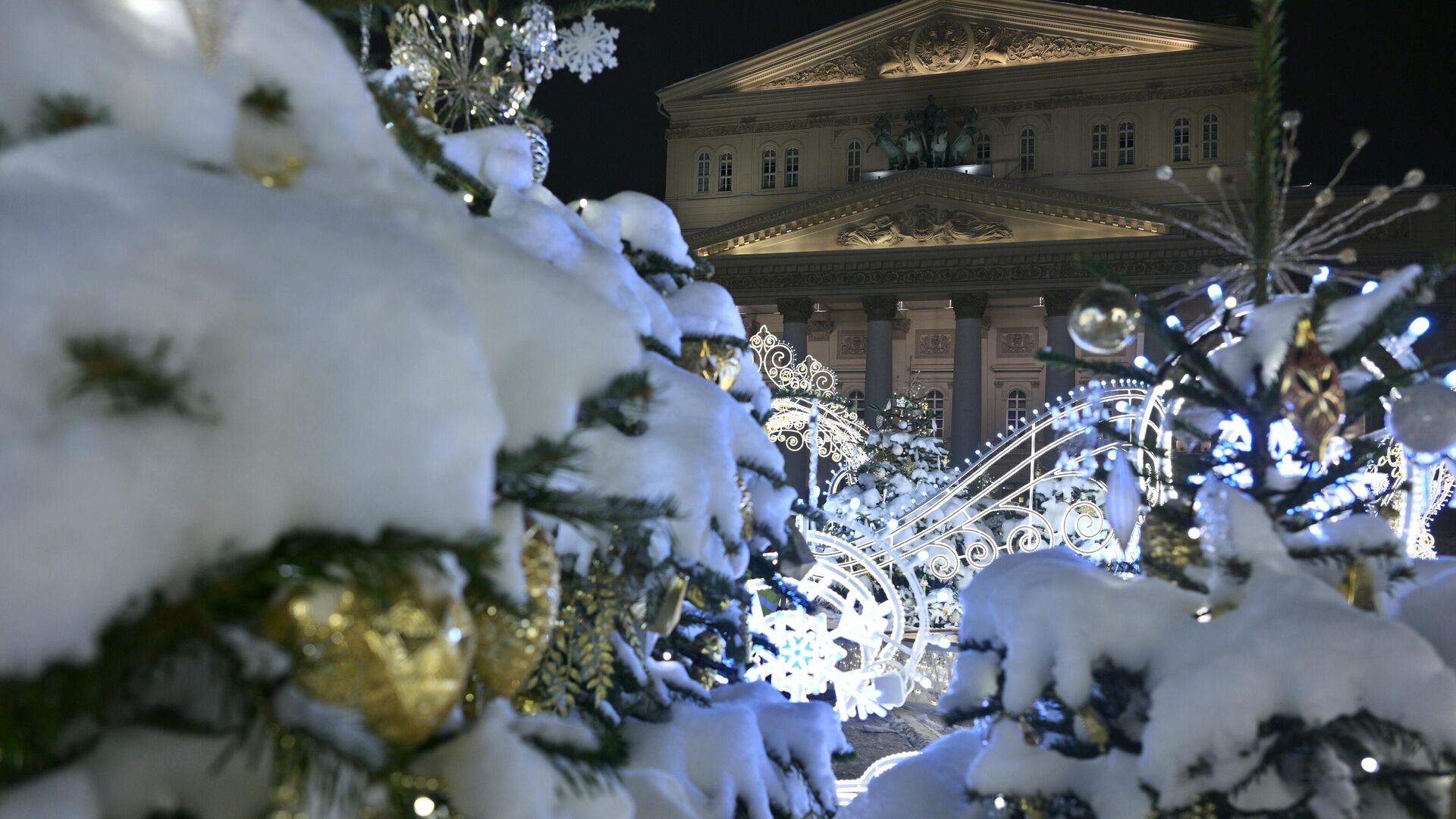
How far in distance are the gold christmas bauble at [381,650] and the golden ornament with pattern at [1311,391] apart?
53.0 inches

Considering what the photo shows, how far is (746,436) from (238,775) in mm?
1272

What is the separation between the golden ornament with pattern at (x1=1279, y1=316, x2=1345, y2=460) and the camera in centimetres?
156

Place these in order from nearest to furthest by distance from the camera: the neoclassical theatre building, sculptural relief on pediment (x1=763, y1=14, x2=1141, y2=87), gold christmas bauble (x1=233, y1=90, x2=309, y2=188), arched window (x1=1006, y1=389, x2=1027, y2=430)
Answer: gold christmas bauble (x1=233, y1=90, x2=309, y2=188), the neoclassical theatre building, sculptural relief on pediment (x1=763, y1=14, x2=1141, y2=87), arched window (x1=1006, y1=389, x2=1027, y2=430)

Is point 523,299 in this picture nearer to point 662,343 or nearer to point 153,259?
point 153,259

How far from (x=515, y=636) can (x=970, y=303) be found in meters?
22.7

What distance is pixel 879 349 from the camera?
22938mm

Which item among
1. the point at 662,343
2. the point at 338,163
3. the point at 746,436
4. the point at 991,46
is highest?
the point at 991,46

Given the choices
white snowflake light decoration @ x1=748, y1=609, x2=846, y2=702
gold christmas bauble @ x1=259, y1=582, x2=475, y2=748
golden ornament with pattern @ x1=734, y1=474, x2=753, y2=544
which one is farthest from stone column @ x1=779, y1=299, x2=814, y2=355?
gold christmas bauble @ x1=259, y1=582, x2=475, y2=748

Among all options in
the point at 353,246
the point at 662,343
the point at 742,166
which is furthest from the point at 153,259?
the point at 742,166

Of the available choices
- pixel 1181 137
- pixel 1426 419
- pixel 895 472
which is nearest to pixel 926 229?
pixel 1181 137

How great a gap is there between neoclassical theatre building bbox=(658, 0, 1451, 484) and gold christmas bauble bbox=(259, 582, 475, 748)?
2113cm

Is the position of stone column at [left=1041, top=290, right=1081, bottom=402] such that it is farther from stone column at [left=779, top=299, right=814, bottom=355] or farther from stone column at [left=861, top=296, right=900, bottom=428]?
stone column at [left=779, top=299, right=814, bottom=355]

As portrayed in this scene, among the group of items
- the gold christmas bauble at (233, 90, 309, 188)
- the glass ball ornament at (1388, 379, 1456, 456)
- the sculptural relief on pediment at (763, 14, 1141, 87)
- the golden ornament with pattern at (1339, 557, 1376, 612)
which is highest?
the sculptural relief on pediment at (763, 14, 1141, 87)

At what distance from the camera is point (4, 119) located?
0.75 m
